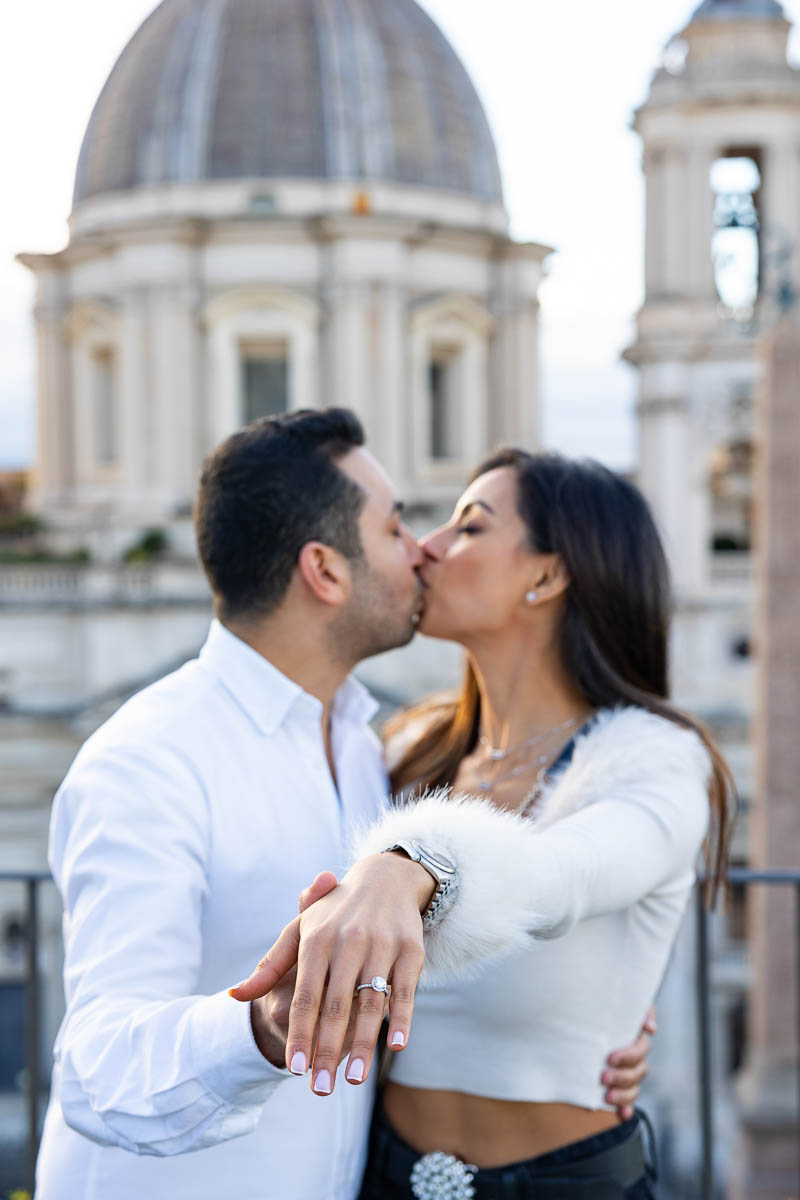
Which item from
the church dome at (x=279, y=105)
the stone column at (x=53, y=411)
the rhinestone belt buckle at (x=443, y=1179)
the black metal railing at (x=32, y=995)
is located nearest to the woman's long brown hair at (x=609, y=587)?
the rhinestone belt buckle at (x=443, y=1179)

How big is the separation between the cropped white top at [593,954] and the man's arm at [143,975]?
38 centimetres

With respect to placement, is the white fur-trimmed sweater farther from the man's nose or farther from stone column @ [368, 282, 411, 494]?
stone column @ [368, 282, 411, 494]

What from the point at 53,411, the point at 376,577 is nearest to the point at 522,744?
the point at 376,577

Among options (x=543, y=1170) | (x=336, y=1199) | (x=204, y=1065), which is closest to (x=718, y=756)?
(x=543, y=1170)

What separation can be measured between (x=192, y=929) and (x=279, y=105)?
25.8 meters

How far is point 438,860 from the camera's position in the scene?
5.41 feet

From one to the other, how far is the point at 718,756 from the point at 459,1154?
76 cm

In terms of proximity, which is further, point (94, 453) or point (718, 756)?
point (94, 453)

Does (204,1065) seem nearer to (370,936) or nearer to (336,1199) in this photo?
(370,936)

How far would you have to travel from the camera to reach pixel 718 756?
233cm

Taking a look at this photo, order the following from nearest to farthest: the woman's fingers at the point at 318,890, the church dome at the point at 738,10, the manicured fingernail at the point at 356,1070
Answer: the manicured fingernail at the point at 356,1070 < the woman's fingers at the point at 318,890 < the church dome at the point at 738,10

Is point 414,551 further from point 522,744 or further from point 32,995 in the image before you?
point 32,995

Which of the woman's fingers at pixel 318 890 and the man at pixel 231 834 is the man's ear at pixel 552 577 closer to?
the man at pixel 231 834

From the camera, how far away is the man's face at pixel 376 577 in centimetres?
233
